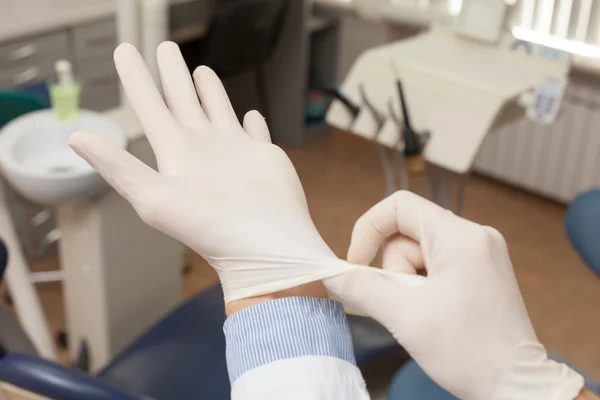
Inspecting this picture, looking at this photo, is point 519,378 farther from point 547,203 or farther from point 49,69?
point 547,203

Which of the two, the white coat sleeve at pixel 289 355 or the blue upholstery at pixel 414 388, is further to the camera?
the blue upholstery at pixel 414 388

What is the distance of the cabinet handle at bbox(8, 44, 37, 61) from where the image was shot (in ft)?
7.40

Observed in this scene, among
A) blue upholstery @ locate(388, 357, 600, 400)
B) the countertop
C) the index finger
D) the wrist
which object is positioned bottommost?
blue upholstery @ locate(388, 357, 600, 400)

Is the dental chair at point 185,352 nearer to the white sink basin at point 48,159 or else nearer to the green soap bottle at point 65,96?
the white sink basin at point 48,159

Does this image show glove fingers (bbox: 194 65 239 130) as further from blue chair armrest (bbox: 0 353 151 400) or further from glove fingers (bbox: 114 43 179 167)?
blue chair armrest (bbox: 0 353 151 400)

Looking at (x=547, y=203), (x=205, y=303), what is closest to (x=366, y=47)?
(x=547, y=203)

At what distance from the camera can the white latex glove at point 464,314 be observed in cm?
62

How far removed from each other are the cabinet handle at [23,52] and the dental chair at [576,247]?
63.0 inches

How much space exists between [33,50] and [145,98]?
5.96 ft

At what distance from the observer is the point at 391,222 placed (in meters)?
0.69

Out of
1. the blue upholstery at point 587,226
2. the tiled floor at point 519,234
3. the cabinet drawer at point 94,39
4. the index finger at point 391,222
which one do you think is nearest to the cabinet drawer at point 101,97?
the cabinet drawer at point 94,39

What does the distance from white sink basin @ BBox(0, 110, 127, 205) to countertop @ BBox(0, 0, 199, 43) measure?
75 cm

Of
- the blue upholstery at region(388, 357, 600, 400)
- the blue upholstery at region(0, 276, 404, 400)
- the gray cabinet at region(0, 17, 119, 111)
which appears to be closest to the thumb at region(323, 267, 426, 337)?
the blue upholstery at region(0, 276, 404, 400)

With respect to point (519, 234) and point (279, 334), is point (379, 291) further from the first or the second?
point (519, 234)
